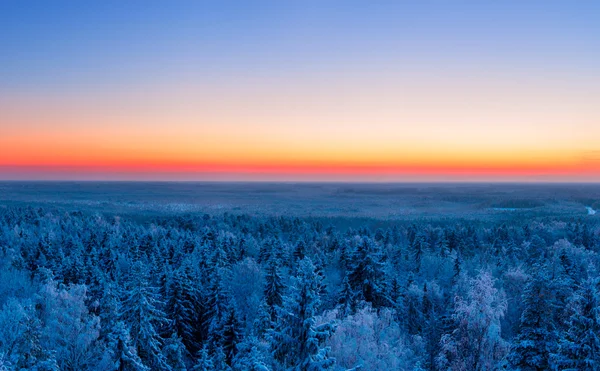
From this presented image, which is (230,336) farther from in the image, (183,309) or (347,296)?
(347,296)

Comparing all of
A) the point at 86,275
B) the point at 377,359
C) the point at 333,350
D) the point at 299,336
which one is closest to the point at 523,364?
the point at 377,359

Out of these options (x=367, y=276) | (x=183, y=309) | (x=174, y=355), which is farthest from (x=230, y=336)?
(x=367, y=276)

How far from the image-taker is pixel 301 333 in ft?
42.0

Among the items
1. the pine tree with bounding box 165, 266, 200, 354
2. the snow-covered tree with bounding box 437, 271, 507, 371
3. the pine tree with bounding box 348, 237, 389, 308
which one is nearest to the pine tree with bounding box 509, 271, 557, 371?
the snow-covered tree with bounding box 437, 271, 507, 371

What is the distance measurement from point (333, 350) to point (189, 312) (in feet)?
64.3

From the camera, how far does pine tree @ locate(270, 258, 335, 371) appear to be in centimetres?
1245

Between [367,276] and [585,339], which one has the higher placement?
[585,339]

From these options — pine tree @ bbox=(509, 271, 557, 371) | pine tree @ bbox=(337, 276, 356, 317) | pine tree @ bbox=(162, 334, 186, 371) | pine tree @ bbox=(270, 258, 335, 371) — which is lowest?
pine tree @ bbox=(162, 334, 186, 371)

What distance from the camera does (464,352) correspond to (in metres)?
16.1

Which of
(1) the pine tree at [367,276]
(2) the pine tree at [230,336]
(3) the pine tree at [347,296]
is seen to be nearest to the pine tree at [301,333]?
(2) the pine tree at [230,336]

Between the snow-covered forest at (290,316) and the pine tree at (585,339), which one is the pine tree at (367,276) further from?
the pine tree at (585,339)

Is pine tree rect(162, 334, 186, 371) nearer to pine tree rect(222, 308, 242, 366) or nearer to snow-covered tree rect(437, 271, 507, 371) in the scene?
pine tree rect(222, 308, 242, 366)

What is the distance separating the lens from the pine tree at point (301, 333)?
1245 centimetres

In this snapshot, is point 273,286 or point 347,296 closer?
point 347,296
